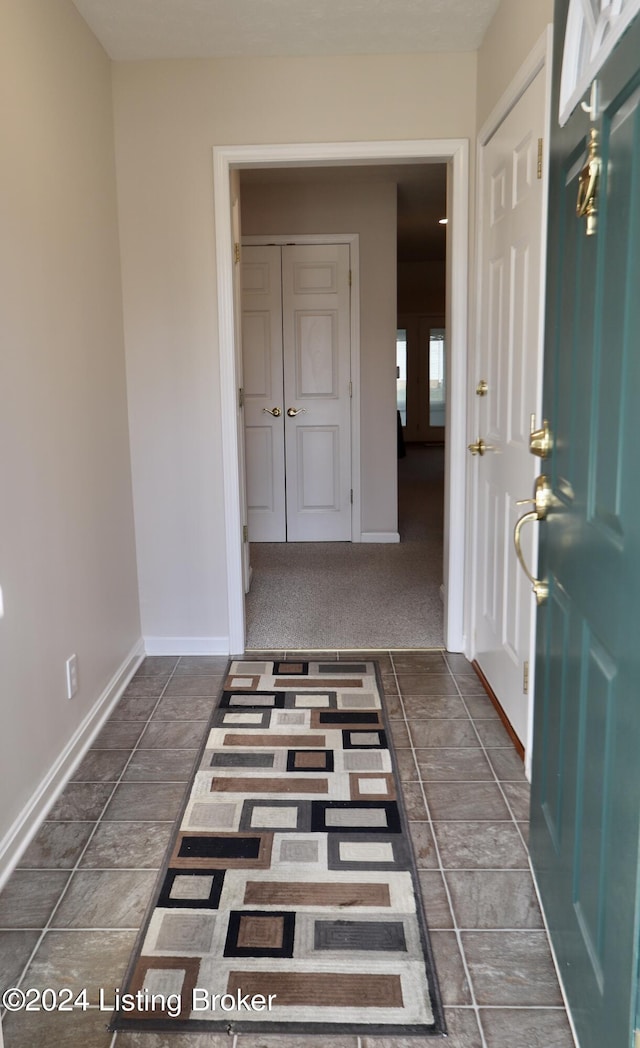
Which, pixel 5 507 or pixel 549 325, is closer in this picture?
pixel 549 325

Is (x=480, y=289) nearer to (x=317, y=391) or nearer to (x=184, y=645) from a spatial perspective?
(x=184, y=645)

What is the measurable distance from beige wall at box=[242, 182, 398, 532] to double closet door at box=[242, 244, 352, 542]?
0.12 m

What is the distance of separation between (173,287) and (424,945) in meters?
2.69

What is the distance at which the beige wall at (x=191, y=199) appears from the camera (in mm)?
3248

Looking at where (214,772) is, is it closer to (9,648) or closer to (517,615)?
(9,648)

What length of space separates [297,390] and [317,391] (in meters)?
0.15

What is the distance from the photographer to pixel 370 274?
5.62 meters

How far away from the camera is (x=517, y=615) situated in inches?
107

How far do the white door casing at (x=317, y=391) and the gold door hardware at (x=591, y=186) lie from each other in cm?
441

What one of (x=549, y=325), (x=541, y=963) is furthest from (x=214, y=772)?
(x=549, y=325)

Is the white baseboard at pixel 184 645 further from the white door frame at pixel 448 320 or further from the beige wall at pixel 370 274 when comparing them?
the beige wall at pixel 370 274

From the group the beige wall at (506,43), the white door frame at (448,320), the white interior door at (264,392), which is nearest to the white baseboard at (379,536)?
the white interior door at (264,392)

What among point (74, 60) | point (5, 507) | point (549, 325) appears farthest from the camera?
point (74, 60)

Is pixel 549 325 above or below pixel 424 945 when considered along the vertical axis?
above
